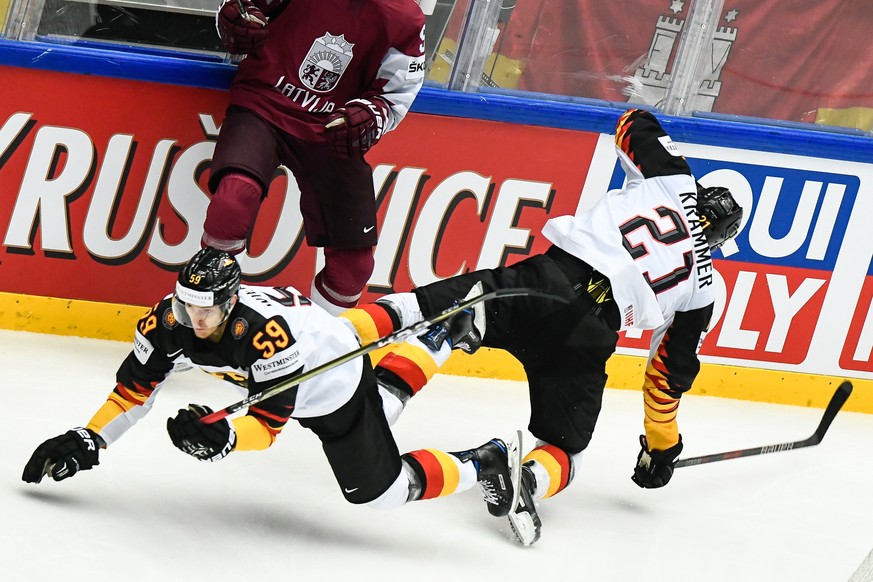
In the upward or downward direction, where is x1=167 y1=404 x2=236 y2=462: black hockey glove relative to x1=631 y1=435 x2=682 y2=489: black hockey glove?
downward

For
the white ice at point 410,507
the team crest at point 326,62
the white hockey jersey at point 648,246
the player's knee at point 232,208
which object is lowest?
the white ice at point 410,507

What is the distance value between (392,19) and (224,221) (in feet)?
2.91

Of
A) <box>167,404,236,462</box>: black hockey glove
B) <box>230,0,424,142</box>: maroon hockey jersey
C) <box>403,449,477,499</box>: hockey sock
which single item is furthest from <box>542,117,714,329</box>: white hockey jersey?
<box>167,404,236,462</box>: black hockey glove

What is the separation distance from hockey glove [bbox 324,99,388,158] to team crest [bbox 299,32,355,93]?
0.41 feet

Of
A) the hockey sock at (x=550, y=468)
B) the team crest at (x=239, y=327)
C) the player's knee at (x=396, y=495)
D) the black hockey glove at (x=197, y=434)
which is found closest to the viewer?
the black hockey glove at (x=197, y=434)

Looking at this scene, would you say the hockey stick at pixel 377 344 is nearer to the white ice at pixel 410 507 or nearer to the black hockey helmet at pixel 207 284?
the black hockey helmet at pixel 207 284

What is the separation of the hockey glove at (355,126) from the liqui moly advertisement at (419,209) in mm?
634

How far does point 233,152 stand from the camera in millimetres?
3893

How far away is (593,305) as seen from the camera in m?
3.56

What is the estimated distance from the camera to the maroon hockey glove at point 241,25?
147 inches

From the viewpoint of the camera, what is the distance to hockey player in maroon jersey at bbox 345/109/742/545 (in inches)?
138

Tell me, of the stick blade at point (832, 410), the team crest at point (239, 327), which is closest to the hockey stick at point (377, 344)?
the team crest at point (239, 327)

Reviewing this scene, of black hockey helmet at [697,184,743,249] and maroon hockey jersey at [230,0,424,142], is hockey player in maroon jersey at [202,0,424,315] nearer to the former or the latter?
maroon hockey jersey at [230,0,424,142]

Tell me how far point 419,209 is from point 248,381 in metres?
1.84
